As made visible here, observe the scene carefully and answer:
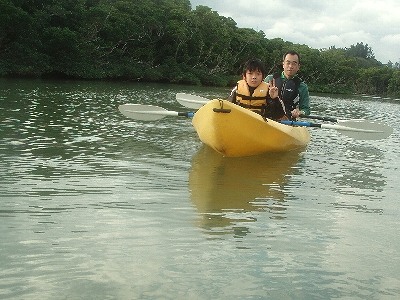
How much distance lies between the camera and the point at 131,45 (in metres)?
35.5

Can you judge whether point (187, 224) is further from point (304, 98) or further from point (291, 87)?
point (304, 98)

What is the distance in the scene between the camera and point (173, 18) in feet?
125

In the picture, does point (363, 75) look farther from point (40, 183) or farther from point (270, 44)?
point (40, 183)

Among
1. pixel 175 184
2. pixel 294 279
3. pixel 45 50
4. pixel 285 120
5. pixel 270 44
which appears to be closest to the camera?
pixel 294 279

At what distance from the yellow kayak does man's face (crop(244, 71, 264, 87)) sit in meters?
0.59

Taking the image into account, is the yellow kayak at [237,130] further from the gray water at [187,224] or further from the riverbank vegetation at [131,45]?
the riverbank vegetation at [131,45]

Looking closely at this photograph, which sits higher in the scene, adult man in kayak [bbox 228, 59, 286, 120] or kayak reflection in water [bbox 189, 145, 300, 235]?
adult man in kayak [bbox 228, 59, 286, 120]

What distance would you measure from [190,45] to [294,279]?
3748cm

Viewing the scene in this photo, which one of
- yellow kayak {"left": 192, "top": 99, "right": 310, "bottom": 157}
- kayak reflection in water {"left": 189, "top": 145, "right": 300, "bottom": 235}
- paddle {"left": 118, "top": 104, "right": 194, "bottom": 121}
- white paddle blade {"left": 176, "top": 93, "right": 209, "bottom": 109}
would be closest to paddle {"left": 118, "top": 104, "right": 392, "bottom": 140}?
paddle {"left": 118, "top": 104, "right": 194, "bottom": 121}

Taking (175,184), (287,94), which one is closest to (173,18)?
(287,94)

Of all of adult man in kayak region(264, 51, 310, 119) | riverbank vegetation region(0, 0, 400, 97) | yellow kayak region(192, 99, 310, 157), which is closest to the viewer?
yellow kayak region(192, 99, 310, 157)

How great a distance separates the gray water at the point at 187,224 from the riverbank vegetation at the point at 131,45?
1801 centimetres

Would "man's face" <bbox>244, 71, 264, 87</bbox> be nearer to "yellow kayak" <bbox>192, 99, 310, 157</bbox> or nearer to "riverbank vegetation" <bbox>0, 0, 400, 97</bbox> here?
"yellow kayak" <bbox>192, 99, 310, 157</bbox>

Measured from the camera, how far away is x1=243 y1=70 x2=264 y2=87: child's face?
6.41 meters
